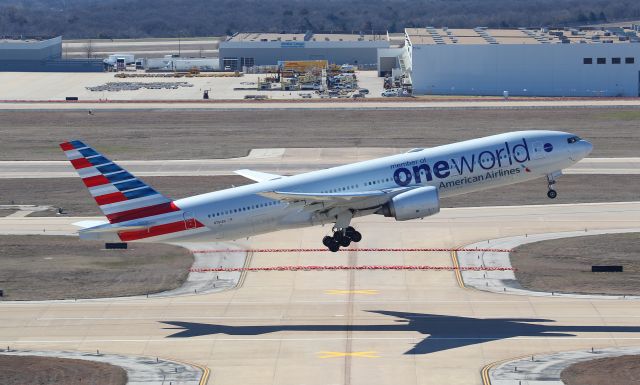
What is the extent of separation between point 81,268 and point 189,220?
1624cm

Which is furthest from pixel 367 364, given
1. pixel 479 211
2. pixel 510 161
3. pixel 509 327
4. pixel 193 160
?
pixel 193 160

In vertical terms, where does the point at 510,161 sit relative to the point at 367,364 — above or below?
above

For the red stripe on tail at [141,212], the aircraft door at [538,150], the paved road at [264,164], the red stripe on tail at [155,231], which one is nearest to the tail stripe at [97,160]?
the red stripe on tail at [141,212]

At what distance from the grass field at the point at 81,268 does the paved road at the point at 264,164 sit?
31.9 metres

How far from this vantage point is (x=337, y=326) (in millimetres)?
79062

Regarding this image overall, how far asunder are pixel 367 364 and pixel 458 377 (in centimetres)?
580

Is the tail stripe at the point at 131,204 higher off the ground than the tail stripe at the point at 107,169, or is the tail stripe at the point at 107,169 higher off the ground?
the tail stripe at the point at 107,169

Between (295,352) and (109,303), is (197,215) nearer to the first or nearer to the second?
(109,303)

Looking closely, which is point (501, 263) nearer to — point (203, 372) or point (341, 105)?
point (203, 372)

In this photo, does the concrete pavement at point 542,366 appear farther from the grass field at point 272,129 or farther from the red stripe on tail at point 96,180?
the grass field at point 272,129

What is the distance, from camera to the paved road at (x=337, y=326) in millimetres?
70500

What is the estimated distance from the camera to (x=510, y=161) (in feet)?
284

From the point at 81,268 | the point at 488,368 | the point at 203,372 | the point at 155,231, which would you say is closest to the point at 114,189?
the point at 155,231

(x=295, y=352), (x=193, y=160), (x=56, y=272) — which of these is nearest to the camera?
(x=295, y=352)
